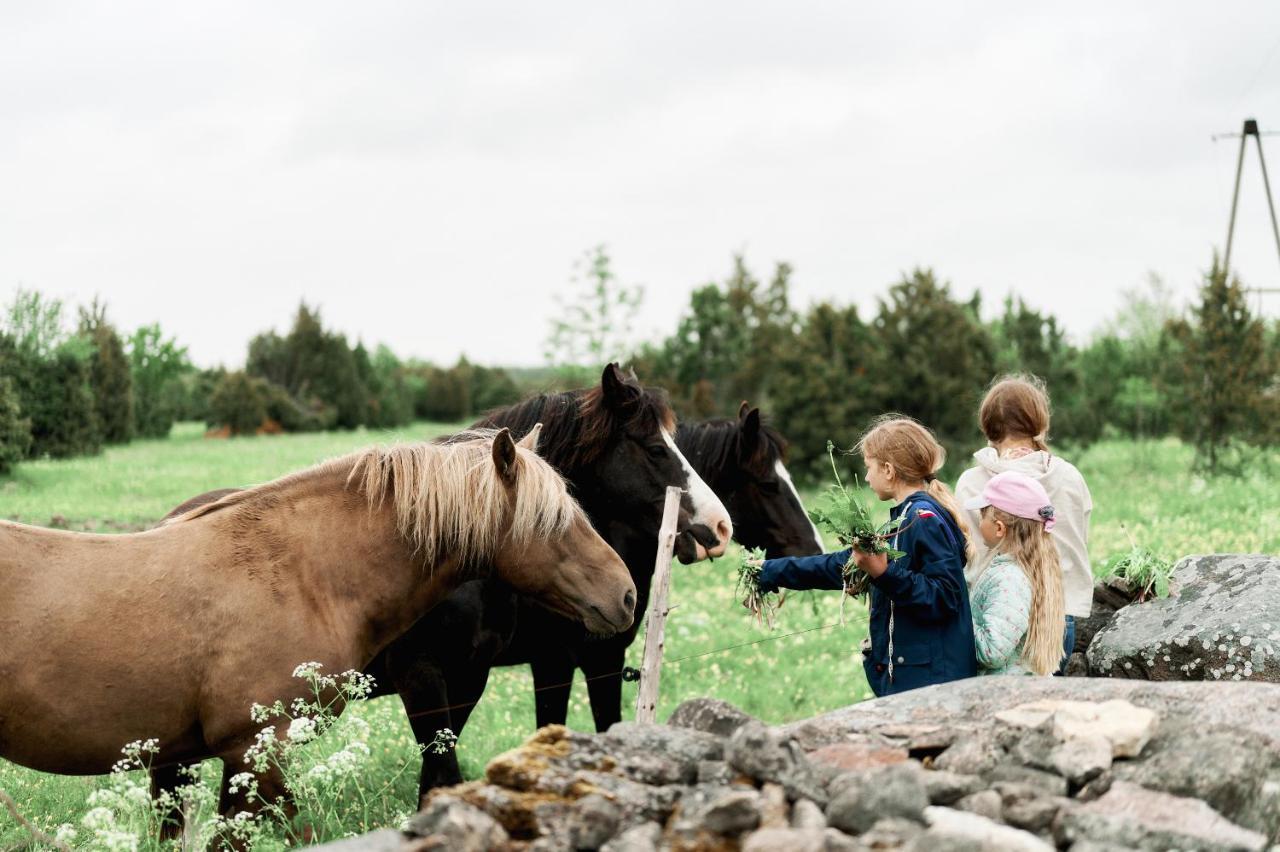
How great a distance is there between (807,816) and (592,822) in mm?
597

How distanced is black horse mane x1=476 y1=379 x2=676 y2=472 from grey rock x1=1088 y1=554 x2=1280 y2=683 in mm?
2819

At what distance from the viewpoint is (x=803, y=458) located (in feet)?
86.6

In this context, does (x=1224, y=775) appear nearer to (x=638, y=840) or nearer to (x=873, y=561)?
(x=873, y=561)

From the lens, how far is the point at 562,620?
6723mm

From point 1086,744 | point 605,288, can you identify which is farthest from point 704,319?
point 1086,744

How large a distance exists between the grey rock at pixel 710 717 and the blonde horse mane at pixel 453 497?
4.19 ft

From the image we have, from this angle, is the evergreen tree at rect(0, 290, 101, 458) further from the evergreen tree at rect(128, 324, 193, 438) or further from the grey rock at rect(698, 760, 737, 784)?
the grey rock at rect(698, 760, 737, 784)

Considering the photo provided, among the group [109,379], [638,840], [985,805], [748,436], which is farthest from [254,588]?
[109,379]

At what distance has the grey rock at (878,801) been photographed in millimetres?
3145

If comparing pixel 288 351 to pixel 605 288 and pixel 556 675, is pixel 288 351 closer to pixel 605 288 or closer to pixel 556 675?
pixel 605 288

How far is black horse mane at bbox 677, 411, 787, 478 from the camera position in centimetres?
791

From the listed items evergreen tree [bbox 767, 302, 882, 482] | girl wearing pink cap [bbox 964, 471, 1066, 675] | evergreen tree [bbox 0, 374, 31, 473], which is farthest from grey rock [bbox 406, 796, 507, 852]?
evergreen tree [bbox 0, 374, 31, 473]

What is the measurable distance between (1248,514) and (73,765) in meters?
15.6

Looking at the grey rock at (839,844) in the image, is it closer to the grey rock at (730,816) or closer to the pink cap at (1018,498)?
the grey rock at (730,816)
